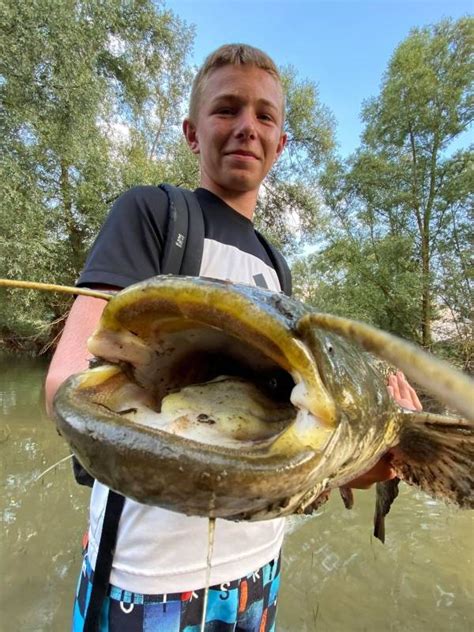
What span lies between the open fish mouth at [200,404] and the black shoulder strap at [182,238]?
0.51 meters

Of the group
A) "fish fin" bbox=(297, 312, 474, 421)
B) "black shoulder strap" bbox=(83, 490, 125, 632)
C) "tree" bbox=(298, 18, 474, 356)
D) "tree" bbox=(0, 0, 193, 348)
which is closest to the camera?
"fish fin" bbox=(297, 312, 474, 421)

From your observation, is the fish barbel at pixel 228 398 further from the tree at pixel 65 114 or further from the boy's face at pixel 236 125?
the tree at pixel 65 114

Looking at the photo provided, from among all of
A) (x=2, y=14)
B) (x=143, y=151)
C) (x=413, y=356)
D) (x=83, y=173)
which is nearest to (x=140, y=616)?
(x=413, y=356)

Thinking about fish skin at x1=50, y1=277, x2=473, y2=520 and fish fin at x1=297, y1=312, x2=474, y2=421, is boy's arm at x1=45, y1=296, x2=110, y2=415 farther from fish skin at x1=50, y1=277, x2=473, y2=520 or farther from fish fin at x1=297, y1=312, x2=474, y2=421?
fish fin at x1=297, y1=312, x2=474, y2=421

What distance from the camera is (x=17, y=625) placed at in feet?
9.96

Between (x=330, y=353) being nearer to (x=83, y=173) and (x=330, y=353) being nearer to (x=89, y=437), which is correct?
(x=89, y=437)

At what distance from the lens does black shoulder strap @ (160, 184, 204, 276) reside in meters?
1.41

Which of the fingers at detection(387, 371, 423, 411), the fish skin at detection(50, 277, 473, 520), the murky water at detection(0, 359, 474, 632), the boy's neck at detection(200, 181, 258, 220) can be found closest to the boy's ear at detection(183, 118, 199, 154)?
the boy's neck at detection(200, 181, 258, 220)

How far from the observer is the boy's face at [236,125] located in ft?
6.02

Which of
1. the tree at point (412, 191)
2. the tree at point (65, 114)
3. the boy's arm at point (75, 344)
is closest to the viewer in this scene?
the boy's arm at point (75, 344)

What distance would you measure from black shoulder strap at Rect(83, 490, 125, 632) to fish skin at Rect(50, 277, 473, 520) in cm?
57

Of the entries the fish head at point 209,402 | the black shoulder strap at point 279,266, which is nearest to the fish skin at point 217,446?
the fish head at point 209,402

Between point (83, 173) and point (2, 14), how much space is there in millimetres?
4495

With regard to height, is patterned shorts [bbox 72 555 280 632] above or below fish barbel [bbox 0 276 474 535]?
below
